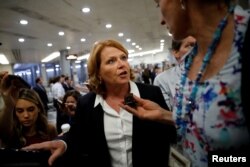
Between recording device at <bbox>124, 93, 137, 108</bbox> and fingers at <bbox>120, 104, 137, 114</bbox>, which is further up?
recording device at <bbox>124, 93, 137, 108</bbox>

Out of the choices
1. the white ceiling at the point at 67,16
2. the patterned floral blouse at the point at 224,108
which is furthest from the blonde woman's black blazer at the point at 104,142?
the white ceiling at the point at 67,16

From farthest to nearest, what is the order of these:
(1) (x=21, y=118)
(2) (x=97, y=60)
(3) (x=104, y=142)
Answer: (1) (x=21, y=118) < (2) (x=97, y=60) < (3) (x=104, y=142)

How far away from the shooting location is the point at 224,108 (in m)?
0.67

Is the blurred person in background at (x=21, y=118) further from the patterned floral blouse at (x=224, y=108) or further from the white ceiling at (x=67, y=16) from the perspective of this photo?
the white ceiling at (x=67, y=16)

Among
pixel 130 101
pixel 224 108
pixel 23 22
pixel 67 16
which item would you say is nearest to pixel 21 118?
pixel 130 101

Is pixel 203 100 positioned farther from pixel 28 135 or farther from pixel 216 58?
pixel 28 135

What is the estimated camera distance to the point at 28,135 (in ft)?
6.29

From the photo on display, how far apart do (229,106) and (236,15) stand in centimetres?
25

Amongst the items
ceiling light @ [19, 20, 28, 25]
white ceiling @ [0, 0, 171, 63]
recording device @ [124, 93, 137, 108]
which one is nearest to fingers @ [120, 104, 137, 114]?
recording device @ [124, 93, 137, 108]

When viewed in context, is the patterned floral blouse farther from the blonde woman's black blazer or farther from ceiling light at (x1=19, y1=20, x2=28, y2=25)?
ceiling light at (x1=19, y1=20, x2=28, y2=25)

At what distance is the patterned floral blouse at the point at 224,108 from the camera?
2.15ft

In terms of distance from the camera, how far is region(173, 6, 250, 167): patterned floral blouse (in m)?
0.65

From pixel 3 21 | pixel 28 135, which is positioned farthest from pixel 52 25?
pixel 28 135

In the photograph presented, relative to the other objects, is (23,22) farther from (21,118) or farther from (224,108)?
(224,108)
